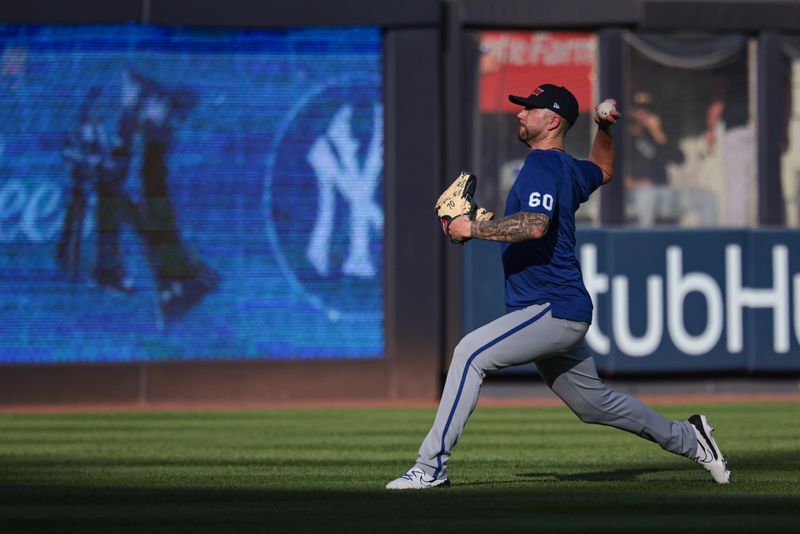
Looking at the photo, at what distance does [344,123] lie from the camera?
16.0m

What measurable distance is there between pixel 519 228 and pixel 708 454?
1.68 metres

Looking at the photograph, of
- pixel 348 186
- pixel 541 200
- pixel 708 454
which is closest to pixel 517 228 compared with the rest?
pixel 541 200

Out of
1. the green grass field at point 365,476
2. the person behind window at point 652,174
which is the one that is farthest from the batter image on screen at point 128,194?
the person behind window at point 652,174

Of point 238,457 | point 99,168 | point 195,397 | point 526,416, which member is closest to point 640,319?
point 526,416

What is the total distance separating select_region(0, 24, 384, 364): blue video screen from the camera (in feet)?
51.5

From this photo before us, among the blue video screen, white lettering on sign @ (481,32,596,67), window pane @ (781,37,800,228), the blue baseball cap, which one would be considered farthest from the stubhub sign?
the blue baseball cap

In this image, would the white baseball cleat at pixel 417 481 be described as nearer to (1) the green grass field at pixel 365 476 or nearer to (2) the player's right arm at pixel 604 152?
(1) the green grass field at pixel 365 476

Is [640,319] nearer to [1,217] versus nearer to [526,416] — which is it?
[526,416]

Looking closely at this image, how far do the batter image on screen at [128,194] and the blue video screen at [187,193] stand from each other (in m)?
0.01

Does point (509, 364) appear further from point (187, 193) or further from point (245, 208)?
point (187, 193)

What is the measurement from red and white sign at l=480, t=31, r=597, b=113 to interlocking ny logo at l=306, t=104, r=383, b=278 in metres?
1.42

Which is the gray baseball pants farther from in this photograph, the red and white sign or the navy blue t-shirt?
the red and white sign

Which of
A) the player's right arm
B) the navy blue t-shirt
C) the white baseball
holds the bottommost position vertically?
the navy blue t-shirt

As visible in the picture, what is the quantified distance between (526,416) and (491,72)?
4.40 metres
